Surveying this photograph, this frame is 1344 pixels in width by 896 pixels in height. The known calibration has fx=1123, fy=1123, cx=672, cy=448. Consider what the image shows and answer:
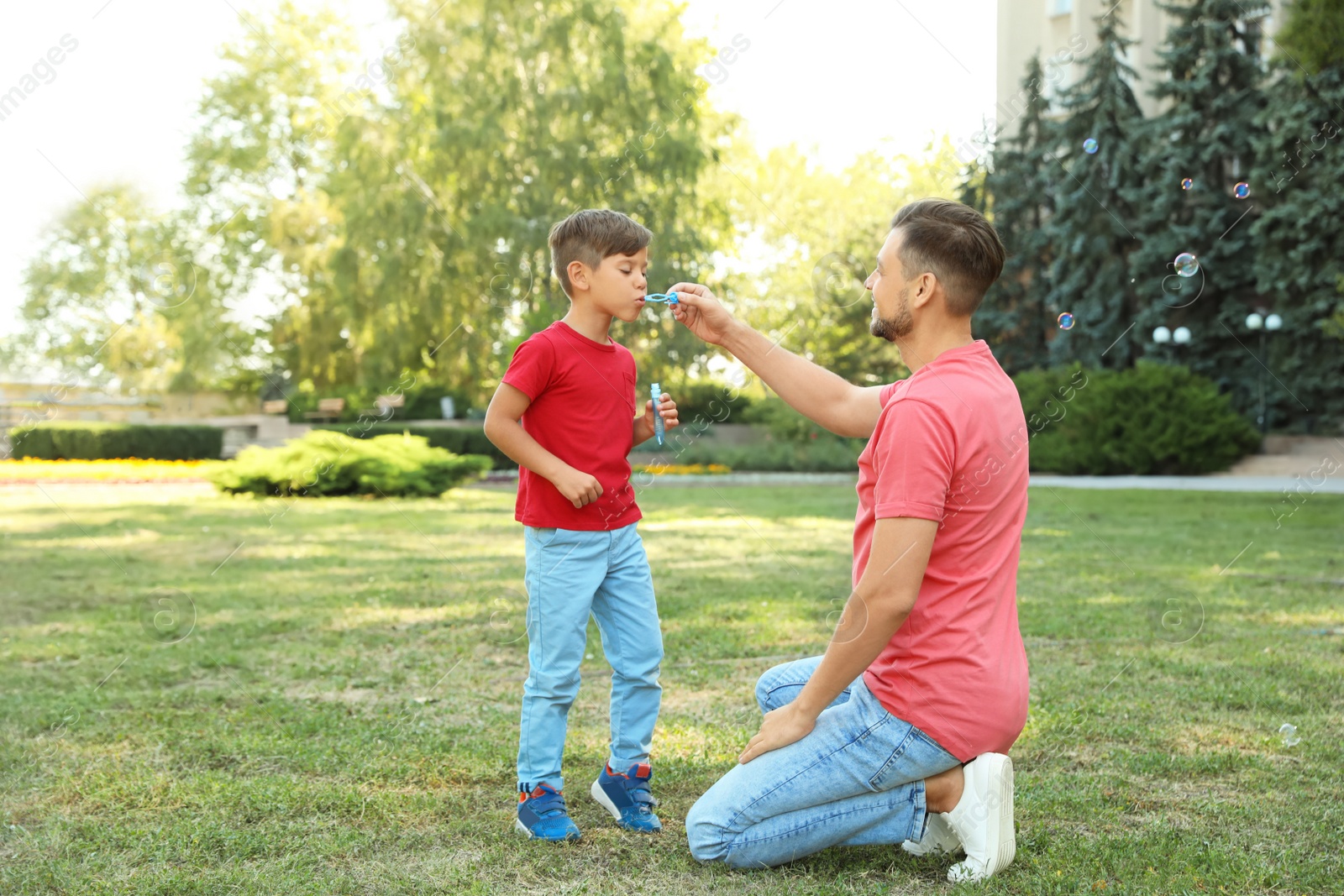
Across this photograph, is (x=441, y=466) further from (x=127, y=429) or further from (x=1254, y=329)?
(x=1254, y=329)

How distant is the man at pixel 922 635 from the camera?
2398 millimetres

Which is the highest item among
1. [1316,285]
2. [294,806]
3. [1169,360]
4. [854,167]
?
[854,167]

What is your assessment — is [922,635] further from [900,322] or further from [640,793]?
[640,793]

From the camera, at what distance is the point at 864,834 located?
2.67 m

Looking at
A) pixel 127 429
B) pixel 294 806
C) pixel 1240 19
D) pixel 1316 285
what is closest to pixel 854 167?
pixel 1240 19

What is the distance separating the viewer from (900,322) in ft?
8.70

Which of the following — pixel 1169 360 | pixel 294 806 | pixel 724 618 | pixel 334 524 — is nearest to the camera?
pixel 294 806

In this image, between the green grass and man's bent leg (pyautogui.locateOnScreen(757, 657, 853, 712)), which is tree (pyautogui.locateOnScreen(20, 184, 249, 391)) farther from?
man's bent leg (pyautogui.locateOnScreen(757, 657, 853, 712))

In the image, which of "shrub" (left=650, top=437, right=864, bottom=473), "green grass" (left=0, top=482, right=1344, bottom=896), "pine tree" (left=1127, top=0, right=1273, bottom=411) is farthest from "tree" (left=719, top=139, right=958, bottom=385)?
"green grass" (left=0, top=482, right=1344, bottom=896)

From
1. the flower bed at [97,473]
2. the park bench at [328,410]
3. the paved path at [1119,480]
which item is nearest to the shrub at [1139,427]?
the paved path at [1119,480]

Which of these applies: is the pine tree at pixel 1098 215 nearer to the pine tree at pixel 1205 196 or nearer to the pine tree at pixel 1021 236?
the pine tree at pixel 1205 196

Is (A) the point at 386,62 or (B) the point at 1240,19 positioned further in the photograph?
(A) the point at 386,62

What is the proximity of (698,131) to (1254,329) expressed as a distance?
13.4 meters

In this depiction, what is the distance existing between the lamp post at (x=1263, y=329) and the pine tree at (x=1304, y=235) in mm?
212
